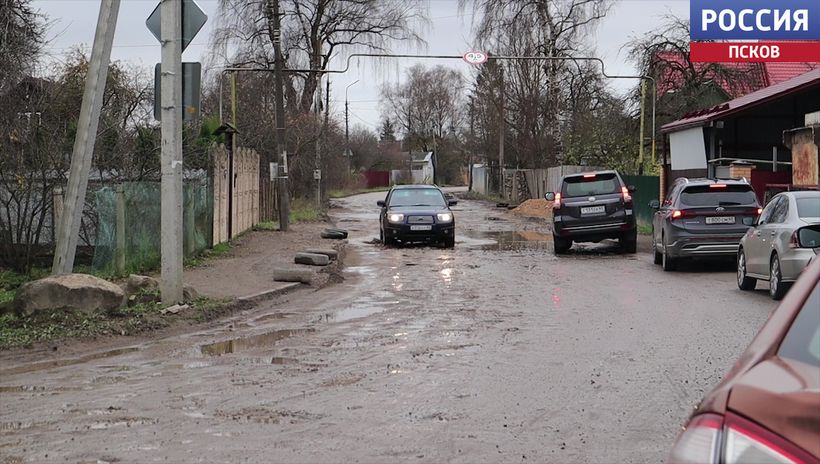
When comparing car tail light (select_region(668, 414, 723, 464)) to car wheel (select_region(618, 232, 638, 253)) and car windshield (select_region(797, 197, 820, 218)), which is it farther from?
car wheel (select_region(618, 232, 638, 253))

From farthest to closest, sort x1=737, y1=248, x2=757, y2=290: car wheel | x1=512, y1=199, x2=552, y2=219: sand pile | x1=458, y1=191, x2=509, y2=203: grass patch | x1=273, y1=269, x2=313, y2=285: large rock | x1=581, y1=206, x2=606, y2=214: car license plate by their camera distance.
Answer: x1=458, y1=191, x2=509, y2=203: grass patch
x1=512, y1=199, x2=552, y2=219: sand pile
x1=581, y1=206, x2=606, y2=214: car license plate
x1=273, y1=269, x2=313, y2=285: large rock
x1=737, y1=248, x2=757, y2=290: car wheel

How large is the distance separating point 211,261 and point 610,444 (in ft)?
43.5

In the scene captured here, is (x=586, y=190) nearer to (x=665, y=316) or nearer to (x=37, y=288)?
(x=665, y=316)

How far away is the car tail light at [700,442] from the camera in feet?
8.50

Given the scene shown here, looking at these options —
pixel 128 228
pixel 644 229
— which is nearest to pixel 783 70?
pixel 644 229

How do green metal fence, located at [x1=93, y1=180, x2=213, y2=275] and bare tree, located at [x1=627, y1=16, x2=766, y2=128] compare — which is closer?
green metal fence, located at [x1=93, y1=180, x2=213, y2=275]

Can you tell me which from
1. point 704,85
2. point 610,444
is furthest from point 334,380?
point 704,85

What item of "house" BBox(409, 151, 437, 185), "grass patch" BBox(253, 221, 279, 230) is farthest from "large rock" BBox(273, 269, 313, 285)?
"house" BBox(409, 151, 437, 185)

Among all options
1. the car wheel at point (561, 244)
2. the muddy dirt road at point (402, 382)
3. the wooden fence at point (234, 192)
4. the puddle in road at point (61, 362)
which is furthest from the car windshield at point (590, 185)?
the puddle in road at point (61, 362)

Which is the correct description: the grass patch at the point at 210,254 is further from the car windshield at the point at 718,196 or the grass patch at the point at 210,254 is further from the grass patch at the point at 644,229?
the grass patch at the point at 644,229

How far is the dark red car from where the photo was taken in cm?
247

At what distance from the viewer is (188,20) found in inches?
486

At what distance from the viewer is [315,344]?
33.7ft

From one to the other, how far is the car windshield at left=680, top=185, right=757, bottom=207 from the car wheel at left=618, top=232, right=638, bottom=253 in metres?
4.37
